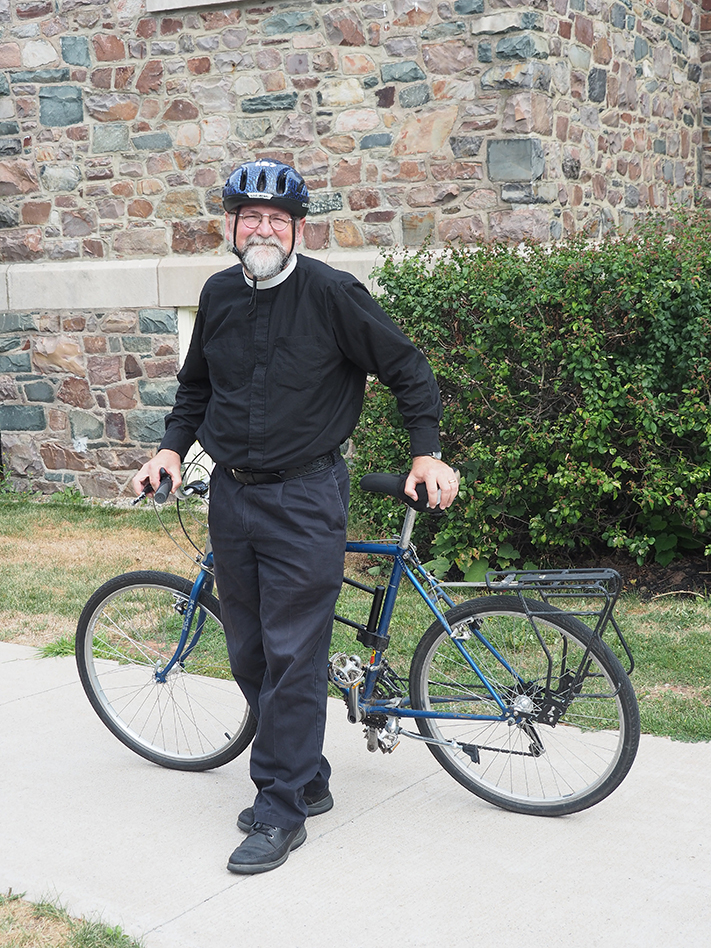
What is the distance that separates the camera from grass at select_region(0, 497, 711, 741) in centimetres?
454

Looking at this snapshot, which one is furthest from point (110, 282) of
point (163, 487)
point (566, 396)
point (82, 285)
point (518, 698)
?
point (518, 698)

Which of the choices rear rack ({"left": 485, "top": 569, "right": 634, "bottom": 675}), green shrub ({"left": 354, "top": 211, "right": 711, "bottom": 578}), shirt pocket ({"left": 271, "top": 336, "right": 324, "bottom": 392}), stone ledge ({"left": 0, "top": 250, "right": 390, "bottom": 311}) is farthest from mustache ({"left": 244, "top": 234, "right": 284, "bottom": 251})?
stone ledge ({"left": 0, "top": 250, "right": 390, "bottom": 311})

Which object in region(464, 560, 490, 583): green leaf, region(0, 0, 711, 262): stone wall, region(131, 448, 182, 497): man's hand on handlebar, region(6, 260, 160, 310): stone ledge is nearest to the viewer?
region(131, 448, 182, 497): man's hand on handlebar

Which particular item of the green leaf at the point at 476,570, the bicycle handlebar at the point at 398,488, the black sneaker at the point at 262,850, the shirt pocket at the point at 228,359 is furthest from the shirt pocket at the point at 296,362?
the green leaf at the point at 476,570

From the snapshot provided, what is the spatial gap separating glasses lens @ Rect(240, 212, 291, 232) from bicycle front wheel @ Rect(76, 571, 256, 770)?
1.26 metres

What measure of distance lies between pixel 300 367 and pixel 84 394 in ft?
19.9

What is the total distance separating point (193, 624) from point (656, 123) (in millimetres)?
7019

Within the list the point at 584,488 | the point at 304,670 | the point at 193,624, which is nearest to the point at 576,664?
the point at 304,670

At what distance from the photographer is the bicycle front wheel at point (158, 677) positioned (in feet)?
12.7

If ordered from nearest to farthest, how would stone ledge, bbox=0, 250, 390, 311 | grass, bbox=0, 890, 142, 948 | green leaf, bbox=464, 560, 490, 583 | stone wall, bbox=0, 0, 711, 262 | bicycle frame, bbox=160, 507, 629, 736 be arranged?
grass, bbox=0, 890, 142, 948
bicycle frame, bbox=160, 507, 629, 736
green leaf, bbox=464, 560, 490, 583
stone wall, bbox=0, 0, 711, 262
stone ledge, bbox=0, 250, 390, 311

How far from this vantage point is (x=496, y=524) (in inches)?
243

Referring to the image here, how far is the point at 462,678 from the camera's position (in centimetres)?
357

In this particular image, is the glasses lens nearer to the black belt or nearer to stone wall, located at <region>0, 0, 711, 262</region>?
the black belt

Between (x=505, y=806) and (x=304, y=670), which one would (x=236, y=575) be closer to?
(x=304, y=670)
